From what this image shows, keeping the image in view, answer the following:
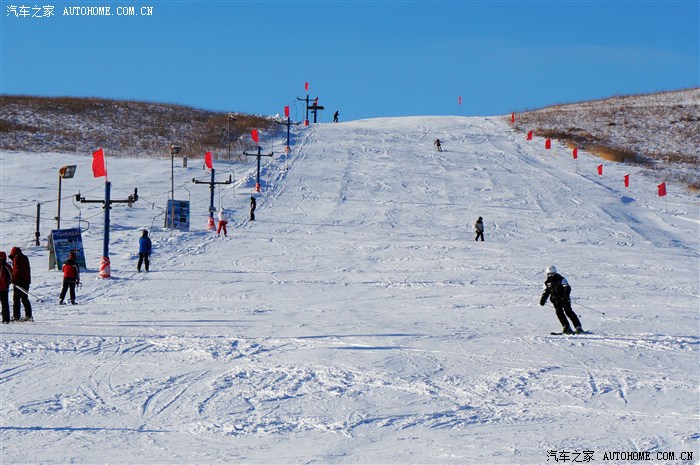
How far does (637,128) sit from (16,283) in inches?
2144

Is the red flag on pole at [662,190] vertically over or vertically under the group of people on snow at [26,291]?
over

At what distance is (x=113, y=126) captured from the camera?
191ft

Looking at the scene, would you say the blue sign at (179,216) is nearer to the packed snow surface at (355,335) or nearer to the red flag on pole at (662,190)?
the packed snow surface at (355,335)

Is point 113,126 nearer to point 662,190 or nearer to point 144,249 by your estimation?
point 662,190

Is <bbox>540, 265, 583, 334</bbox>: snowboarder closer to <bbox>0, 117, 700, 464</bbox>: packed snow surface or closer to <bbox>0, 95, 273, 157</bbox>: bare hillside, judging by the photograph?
<bbox>0, 117, 700, 464</bbox>: packed snow surface

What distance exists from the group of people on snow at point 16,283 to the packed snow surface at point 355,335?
0.34m

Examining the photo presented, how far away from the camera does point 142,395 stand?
10.7 m

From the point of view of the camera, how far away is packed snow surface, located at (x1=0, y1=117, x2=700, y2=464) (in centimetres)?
925

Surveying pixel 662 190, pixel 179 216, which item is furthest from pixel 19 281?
pixel 662 190

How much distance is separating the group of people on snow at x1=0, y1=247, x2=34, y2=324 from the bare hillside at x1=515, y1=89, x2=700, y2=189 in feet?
115

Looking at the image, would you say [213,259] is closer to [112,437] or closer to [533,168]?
[112,437]

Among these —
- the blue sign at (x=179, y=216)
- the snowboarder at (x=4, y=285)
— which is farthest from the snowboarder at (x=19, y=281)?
the blue sign at (x=179, y=216)

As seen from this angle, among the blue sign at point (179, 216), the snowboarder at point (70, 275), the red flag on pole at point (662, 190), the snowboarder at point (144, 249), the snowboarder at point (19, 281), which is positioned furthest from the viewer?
the red flag on pole at point (662, 190)

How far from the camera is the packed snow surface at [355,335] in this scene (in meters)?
9.25
